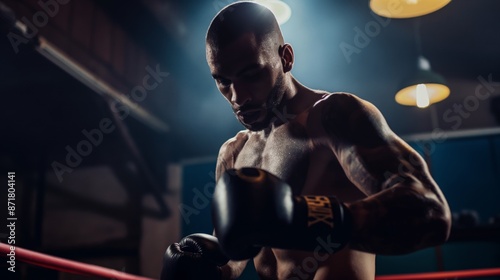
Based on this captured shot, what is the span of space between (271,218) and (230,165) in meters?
0.85

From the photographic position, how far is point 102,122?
14.1 feet

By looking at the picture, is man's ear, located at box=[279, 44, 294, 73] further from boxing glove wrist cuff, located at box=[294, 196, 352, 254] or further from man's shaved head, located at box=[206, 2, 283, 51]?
boxing glove wrist cuff, located at box=[294, 196, 352, 254]

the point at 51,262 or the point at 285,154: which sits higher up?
the point at 285,154

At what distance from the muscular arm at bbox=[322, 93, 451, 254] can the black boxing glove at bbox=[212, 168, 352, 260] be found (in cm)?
6

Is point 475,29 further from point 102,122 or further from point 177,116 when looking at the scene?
point 102,122

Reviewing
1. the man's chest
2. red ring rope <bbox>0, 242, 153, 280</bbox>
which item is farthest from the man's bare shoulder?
red ring rope <bbox>0, 242, 153, 280</bbox>

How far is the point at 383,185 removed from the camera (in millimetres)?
1167

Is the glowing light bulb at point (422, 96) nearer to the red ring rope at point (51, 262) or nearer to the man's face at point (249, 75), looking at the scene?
the man's face at point (249, 75)

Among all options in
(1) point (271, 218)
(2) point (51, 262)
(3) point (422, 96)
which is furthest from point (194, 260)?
(3) point (422, 96)

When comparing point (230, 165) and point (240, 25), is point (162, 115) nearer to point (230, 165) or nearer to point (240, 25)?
point (230, 165)

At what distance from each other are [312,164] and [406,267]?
420cm

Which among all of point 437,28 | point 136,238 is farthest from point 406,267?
point 136,238

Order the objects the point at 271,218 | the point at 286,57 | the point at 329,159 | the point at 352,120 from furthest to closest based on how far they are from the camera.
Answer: the point at 286,57 < the point at 329,159 < the point at 352,120 < the point at 271,218

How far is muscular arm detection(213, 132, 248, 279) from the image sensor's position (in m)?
1.71
